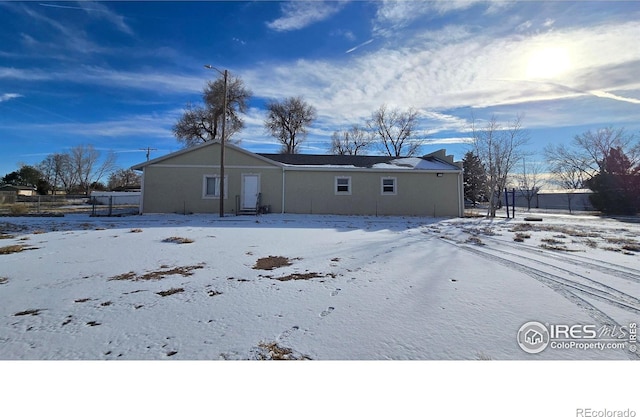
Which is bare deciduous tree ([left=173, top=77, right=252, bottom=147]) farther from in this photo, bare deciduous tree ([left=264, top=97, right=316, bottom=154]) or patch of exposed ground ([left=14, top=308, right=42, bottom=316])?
patch of exposed ground ([left=14, top=308, right=42, bottom=316])

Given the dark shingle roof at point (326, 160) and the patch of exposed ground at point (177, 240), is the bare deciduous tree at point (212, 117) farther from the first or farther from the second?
the patch of exposed ground at point (177, 240)

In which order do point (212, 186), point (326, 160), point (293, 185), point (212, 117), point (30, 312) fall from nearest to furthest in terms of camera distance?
point (30, 312), point (212, 186), point (293, 185), point (326, 160), point (212, 117)

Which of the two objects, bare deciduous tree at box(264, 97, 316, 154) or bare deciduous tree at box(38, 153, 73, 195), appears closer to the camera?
bare deciduous tree at box(264, 97, 316, 154)

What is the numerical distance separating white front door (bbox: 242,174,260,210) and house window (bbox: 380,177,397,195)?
6.44 metres

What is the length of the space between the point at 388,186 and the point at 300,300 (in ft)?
40.4

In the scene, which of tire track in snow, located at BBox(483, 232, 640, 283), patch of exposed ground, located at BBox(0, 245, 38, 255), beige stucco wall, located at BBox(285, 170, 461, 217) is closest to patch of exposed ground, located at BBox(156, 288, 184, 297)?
patch of exposed ground, located at BBox(0, 245, 38, 255)

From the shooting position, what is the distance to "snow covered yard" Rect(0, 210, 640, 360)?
2020mm

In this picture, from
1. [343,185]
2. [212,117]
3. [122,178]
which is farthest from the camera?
[122,178]

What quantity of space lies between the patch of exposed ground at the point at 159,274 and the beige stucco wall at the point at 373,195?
31.8ft

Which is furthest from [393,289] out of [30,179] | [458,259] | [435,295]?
[30,179]

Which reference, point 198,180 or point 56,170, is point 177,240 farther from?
point 56,170

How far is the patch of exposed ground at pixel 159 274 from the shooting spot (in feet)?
11.8

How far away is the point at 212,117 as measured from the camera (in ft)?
91.0

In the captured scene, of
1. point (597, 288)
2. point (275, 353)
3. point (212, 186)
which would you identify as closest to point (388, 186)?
point (212, 186)
